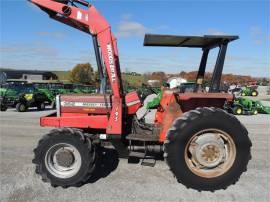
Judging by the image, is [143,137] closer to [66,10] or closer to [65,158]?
[65,158]

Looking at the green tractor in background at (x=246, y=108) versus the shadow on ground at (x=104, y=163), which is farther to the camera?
the green tractor in background at (x=246, y=108)

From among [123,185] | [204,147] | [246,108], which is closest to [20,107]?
Result: [246,108]

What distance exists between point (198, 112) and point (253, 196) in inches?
55.8

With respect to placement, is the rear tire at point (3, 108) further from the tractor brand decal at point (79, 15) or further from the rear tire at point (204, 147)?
the rear tire at point (204, 147)

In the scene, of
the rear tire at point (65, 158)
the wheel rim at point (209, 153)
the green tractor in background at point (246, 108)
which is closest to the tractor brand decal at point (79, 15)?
the rear tire at point (65, 158)

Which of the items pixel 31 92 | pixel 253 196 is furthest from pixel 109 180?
pixel 31 92

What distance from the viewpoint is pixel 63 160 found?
523 centimetres

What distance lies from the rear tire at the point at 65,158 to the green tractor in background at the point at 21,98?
14.4m

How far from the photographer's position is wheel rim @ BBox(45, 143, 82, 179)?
17.1 ft

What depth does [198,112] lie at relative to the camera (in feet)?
16.6

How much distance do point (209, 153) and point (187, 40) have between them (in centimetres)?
193

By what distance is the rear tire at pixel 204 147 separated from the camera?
5.01 metres

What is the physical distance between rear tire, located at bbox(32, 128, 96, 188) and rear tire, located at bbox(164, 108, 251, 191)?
123 centimetres

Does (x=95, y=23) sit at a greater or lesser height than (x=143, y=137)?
greater
